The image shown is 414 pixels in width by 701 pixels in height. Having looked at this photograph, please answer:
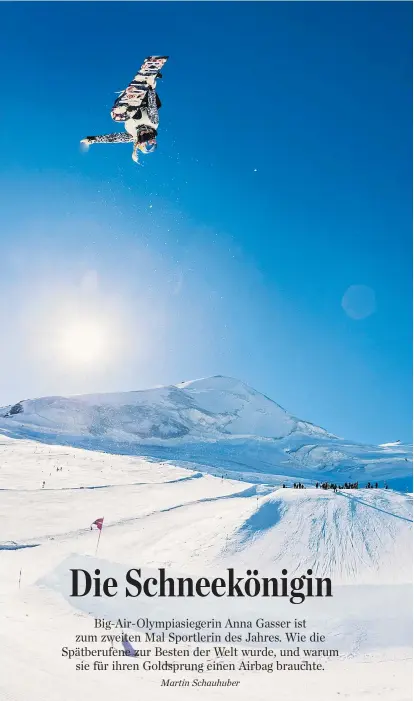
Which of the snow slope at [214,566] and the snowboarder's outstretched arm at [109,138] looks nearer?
the snow slope at [214,566]

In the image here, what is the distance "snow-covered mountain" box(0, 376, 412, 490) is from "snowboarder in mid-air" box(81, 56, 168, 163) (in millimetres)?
45463

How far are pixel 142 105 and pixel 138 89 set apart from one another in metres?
0.29

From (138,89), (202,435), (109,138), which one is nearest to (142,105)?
(138,89)

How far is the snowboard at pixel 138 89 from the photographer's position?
8383mm

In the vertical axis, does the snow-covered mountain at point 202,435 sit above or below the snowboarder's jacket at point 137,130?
below

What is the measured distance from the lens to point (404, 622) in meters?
13.6

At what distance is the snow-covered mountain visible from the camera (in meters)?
70.2

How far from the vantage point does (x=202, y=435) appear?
96.7m

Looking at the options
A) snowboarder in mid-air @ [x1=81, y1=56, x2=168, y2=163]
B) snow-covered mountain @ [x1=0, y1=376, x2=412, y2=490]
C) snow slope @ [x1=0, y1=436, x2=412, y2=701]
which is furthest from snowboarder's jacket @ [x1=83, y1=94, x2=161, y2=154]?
snow-covered mountain @ [x1=0, y1=376, x2=412, y2=490]

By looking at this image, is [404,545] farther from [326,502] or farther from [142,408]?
[142,408]

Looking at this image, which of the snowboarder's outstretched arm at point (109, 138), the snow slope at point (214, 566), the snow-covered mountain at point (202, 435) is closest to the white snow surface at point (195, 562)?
the snow slope at point (214, 566)

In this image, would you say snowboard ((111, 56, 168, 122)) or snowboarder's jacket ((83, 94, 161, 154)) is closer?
snowboard ((111, 56, 168, 122))

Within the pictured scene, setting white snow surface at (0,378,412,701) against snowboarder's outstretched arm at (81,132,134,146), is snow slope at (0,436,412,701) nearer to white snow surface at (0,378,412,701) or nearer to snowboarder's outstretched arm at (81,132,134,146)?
white snow surface at (0,378,412,701)

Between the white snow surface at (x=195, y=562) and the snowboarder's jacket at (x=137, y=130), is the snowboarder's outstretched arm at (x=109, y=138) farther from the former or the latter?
the white snow surface at (x=195, y=562)
